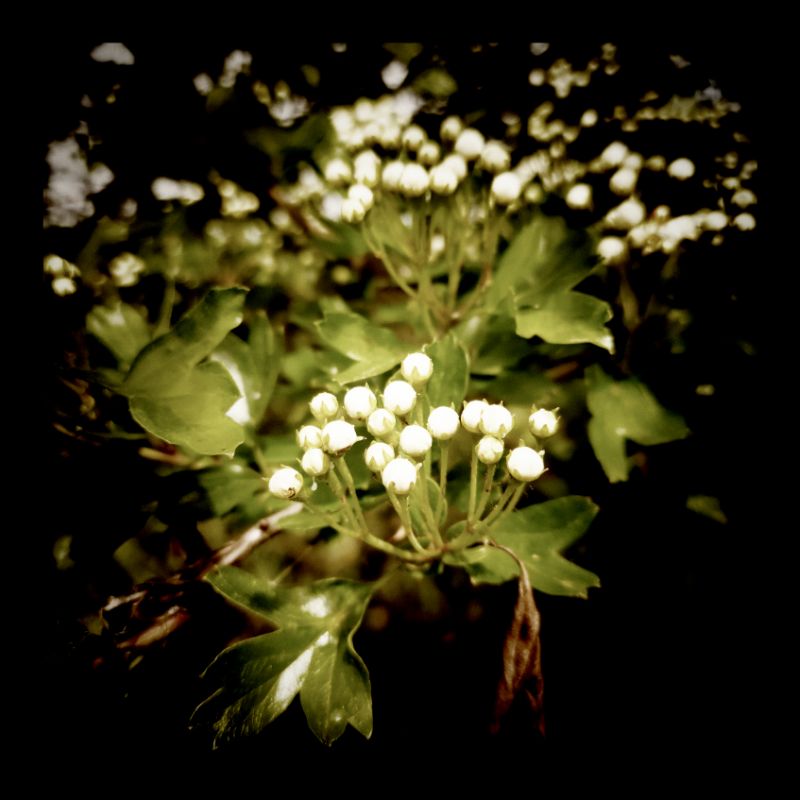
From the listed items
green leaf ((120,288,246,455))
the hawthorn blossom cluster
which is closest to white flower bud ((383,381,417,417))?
the hawthorn blossom cluster

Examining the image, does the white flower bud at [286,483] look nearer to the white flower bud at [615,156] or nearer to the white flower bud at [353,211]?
the white flower bud at [353,211]

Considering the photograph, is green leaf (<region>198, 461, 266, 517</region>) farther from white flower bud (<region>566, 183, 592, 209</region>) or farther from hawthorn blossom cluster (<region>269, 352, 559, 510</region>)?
white flower bud (<region>566, 183, 592, 209</region>)

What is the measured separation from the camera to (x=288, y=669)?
0.63 meters

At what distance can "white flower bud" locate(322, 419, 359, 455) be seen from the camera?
1.81ft

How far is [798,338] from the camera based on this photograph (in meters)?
0.80

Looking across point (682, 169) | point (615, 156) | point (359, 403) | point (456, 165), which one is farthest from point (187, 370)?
point (682, 169)

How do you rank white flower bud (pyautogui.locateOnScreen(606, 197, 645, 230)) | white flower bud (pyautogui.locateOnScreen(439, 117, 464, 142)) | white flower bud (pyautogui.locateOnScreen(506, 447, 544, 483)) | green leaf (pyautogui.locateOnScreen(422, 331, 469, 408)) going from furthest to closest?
white flower bud (pyautogui.locateOnScreen(439, 117, 464, 142)) < white flower bud (pyautogui.locateOnScreen(606, 197, 645, 230)) < green leaf (pyautogui.locateOnScreen(422, 331, 469, 408)) < white flower bud (pyautogui.locateOnScreen(506, 447, 544, 483))

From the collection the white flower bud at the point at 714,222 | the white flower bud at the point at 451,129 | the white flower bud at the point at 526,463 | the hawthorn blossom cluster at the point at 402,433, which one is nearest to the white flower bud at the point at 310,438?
the hawthorn blossom cluster at the point at 402,433

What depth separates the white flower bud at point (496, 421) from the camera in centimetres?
55

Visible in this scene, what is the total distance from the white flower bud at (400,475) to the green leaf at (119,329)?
534 mm

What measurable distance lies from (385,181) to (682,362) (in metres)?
0.56

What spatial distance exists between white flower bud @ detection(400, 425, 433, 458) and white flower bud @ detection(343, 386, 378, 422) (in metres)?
0.06

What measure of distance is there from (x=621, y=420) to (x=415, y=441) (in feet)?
1.23

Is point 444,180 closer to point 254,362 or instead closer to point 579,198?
point 579,198
